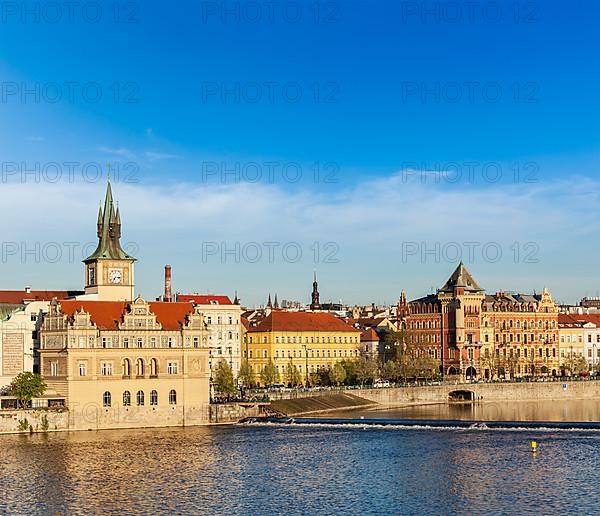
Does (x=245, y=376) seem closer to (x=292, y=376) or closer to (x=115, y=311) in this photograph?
(x=292, y=376)

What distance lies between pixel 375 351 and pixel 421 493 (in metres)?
84.4

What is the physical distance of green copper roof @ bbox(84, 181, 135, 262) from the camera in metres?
98.3

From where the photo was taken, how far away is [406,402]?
363 feet

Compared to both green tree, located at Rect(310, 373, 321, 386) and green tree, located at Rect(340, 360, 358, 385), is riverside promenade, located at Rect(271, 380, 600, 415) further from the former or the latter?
green tree, located at Rect(310, 373, 321, 386)

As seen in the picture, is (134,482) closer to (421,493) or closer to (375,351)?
(421,493)

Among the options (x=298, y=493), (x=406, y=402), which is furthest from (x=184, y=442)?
(x=406, y=402)

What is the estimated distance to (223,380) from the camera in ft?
342

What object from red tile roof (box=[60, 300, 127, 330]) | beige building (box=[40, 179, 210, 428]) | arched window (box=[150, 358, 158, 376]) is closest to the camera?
beige building (box=[40, 179, 210, 428])

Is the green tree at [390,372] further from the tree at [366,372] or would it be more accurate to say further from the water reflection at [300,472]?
the water reflection at [300,472]

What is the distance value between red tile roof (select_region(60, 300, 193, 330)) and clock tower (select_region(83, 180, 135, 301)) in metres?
9.09

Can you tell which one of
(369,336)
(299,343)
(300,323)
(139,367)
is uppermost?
(300,323)

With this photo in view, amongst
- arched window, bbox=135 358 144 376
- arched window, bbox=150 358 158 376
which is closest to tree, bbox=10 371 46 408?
arched window, bbox=135 358 144 376

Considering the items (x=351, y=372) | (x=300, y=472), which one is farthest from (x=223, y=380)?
(x=300, y=472)

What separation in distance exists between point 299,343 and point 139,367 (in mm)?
44717
